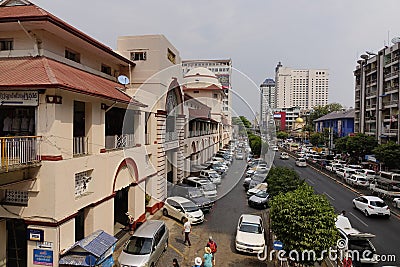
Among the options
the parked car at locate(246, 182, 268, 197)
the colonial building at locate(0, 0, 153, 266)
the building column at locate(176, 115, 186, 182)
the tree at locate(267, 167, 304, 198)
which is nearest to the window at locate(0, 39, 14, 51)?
the colonial building at locate(0, 0, 153, 266)

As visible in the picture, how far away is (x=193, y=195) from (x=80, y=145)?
11.9 m

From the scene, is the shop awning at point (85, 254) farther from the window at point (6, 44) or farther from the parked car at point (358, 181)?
the parked car at point (358, 181)

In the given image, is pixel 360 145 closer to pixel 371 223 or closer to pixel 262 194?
pixel 262 194

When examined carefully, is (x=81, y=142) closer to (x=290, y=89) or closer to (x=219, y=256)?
(x=219, y=256)

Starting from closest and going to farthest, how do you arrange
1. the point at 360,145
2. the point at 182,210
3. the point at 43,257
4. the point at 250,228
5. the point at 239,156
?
1. the point at 43,257
2. the point at 250,228
3. the point at 182,210
4. the point at 360,145
5. the point at 239,156

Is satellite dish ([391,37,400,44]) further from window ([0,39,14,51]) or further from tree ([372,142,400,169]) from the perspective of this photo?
window ([0,39,14,51])

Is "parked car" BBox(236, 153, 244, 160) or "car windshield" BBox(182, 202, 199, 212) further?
"parked car" BBox(236, 153, 244, 160)

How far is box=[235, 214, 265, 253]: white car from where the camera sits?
14.0 metres

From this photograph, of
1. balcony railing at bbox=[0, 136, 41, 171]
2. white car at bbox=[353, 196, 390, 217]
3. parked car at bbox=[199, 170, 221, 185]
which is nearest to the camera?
balcony railing at bbox=[0, 136, 41, 171]

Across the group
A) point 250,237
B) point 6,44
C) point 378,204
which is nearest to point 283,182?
point 250,237

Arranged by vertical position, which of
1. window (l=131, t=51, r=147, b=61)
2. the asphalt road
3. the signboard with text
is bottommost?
the asphalt road

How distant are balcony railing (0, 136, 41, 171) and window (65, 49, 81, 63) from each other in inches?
178

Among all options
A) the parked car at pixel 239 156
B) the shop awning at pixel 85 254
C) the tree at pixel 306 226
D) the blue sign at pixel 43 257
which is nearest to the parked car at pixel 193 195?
the tree at pixel 306 226

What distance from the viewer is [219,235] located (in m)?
16.8
